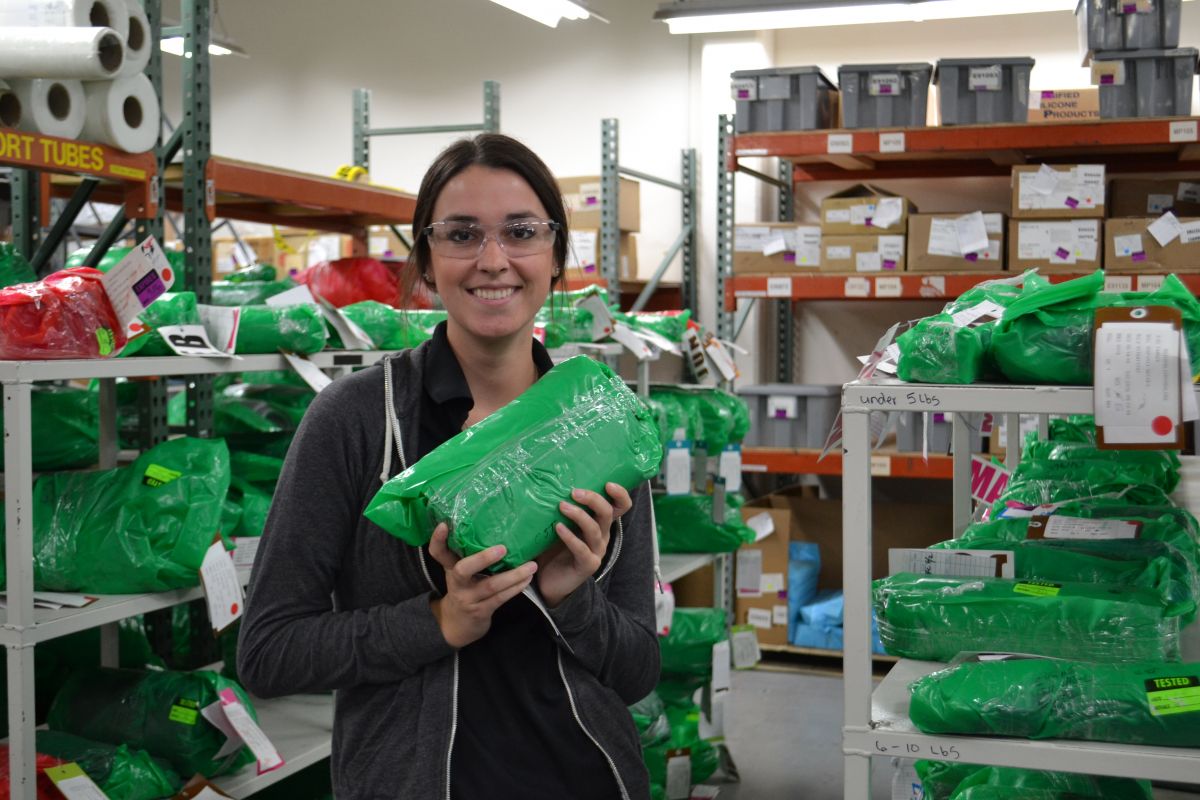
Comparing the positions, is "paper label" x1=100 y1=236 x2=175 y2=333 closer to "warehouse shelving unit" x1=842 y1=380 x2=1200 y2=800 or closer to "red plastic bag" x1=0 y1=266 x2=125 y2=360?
"red plastic bag" x1=0 y1=266 x2=125 y2=360

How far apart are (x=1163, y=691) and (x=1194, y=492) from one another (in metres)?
1.13

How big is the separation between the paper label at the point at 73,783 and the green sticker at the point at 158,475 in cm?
57

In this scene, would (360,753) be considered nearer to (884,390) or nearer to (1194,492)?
(884,390)

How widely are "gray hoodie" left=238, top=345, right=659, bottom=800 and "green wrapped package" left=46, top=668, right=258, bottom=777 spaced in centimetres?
118

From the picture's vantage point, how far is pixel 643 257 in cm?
687

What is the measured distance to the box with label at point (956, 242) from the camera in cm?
516

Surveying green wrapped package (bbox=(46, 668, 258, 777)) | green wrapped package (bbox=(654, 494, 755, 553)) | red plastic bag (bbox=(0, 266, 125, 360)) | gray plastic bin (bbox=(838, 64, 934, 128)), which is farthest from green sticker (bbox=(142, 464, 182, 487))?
gray plastic bin (bbox=(838, 64, 934, 128))

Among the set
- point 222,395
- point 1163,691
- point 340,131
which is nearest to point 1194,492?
point 1163,691

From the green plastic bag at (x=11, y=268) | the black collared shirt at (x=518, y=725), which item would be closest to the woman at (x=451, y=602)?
the black collared shirt at (x=518, y=725)

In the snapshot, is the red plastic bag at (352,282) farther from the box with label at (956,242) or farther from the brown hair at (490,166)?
the box with label at (956,242)

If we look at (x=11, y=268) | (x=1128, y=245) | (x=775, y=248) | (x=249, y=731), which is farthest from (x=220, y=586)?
(x=1128, y=245)

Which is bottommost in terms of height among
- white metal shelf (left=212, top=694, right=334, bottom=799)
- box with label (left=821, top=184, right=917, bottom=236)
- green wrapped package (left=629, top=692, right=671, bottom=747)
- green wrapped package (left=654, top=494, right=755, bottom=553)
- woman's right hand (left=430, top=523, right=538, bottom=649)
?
green wrapped package (left=629, top=692, right=671, bottom=747)

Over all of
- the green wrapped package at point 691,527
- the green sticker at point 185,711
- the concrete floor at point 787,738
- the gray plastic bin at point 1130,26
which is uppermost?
the gray plastic bin at point 1130,26

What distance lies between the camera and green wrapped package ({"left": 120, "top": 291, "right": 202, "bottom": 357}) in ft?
8.13
